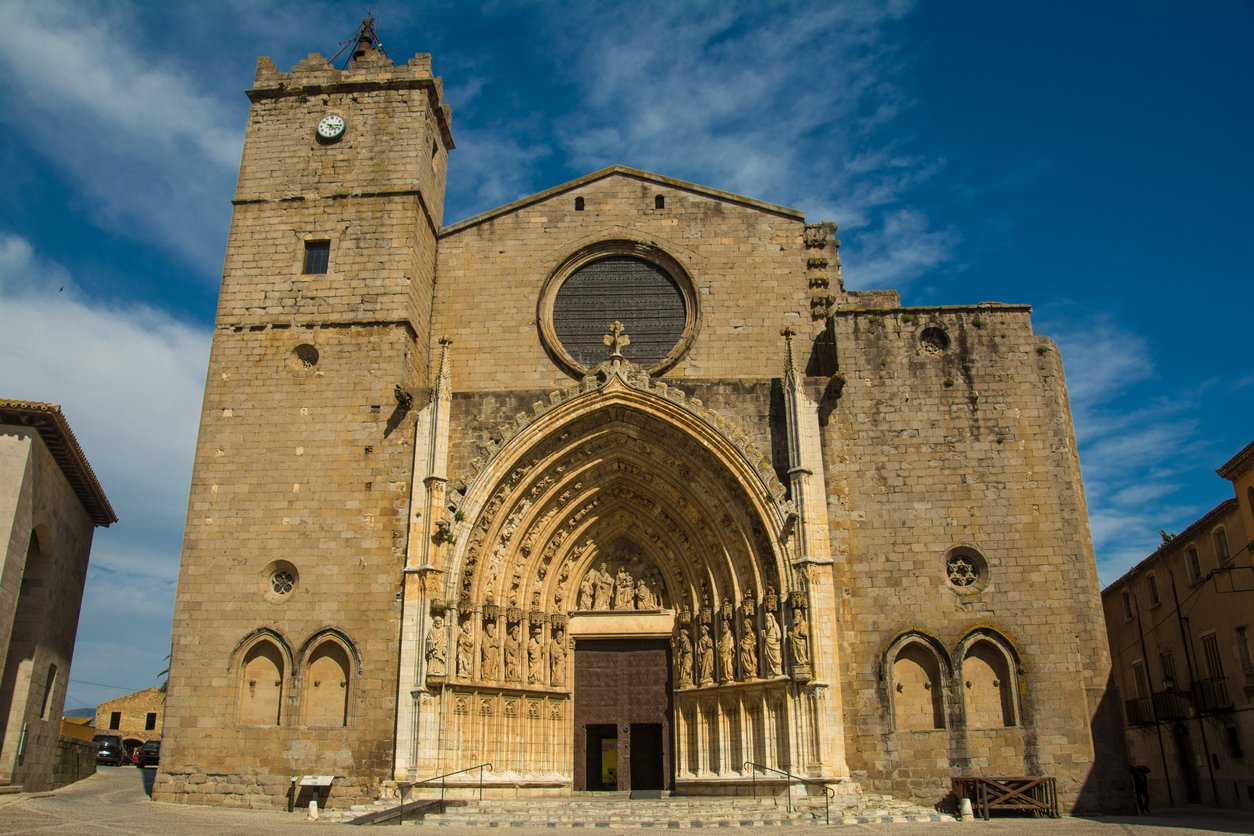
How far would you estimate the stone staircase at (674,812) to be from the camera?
11.8m

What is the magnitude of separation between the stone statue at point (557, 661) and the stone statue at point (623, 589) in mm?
1025

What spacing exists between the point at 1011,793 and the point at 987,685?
145 centimetres

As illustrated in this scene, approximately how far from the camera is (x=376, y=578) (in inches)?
562

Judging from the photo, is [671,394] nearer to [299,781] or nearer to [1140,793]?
[299,781]

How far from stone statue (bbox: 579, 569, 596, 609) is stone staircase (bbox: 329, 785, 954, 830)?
10.7 ft

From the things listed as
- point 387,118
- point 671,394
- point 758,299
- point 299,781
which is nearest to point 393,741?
point 299,781

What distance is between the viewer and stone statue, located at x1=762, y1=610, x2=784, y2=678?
13.6 m

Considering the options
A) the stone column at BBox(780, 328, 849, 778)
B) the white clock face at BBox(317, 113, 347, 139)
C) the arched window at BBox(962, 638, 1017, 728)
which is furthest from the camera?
the white clock face at BBox(317, 113, 347, 139)

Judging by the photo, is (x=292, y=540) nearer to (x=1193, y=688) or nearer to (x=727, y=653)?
(x=727, y=653)

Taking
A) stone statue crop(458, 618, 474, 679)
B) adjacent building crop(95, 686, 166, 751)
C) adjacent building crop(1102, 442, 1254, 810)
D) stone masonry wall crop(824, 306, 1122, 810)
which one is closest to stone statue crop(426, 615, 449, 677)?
stone statue crop(458, 618, 474, 679)

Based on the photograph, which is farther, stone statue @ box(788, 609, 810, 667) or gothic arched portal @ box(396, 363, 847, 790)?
gothic arched portal @ box(396, 363, 847, 790)

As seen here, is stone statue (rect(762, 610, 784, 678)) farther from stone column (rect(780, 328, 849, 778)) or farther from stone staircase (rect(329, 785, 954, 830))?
stone staircase (rect(329, 785, 954, 830))

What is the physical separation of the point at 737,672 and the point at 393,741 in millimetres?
4834

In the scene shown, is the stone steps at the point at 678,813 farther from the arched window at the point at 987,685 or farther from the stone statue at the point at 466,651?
the stone statue at the point at 466,651
